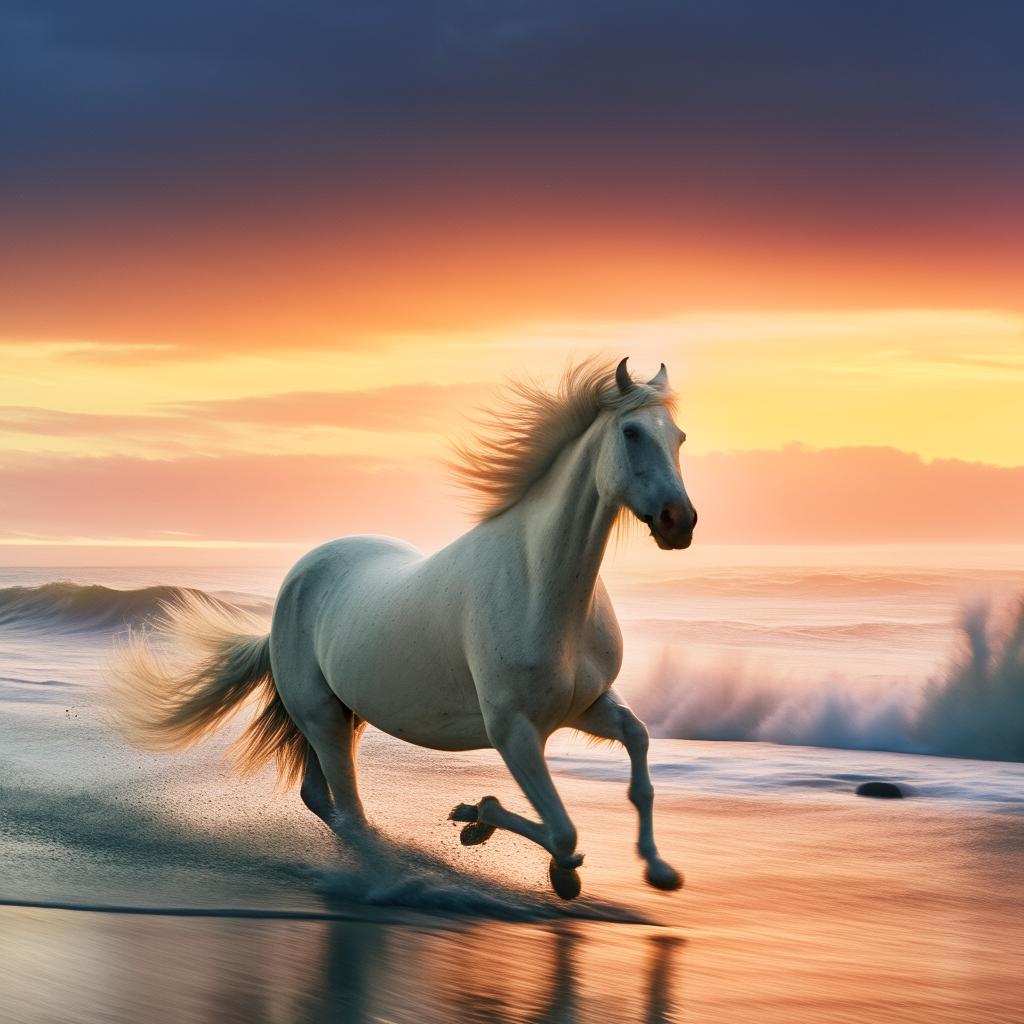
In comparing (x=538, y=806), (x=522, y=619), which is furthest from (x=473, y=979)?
(x=522, y=619)

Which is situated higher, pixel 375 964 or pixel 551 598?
pixel 551 598

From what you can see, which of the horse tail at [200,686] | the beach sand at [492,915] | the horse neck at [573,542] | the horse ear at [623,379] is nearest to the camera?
the beach sand at [492,915]

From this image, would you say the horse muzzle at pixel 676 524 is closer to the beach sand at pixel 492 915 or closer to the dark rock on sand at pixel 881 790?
the beach sand at pixel 492 915

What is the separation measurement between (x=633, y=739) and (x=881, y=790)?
10.3 feet

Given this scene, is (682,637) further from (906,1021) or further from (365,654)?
(906,1021)

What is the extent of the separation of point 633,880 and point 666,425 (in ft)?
6.01

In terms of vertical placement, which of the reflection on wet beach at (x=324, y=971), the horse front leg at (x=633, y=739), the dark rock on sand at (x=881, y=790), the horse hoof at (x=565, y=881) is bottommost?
the reflection on wet beach at (x=324, y=971)

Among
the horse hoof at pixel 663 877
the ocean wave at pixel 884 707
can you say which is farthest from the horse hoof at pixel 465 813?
the ocean wave at pixel 884 707

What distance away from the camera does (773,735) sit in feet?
34.5

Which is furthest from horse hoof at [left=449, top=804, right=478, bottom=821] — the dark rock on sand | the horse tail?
the dark rock on sand

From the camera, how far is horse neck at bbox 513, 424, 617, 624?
435 centimetres

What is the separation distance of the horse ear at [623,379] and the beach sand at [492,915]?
64.2 inches

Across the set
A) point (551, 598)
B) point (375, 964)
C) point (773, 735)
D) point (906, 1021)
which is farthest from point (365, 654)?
point (773, 735)

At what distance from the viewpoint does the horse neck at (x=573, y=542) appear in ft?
14.3
